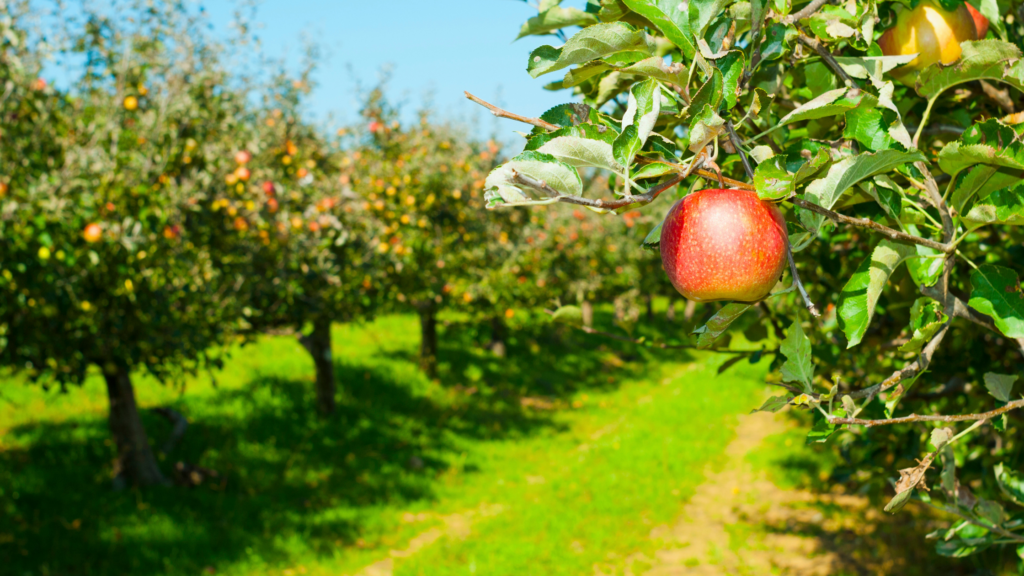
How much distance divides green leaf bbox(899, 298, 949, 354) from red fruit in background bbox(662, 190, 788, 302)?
12.3 inches

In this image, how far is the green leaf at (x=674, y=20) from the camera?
121 cm

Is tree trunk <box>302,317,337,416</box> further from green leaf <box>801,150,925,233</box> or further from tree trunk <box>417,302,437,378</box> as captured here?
green leaf <box>801,150,925,233</box>

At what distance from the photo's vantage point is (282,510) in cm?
766

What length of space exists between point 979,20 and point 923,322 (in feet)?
2.69

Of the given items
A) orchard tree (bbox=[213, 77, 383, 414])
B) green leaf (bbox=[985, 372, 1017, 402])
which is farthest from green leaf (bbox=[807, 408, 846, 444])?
orchard tree (bbox=[213, 77, 383, 414])

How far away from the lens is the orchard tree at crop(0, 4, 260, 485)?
4.89 m

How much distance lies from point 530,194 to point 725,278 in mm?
450

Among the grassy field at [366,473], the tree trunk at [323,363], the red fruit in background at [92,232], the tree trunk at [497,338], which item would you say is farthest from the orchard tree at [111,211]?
the tree trunk at [497,338]

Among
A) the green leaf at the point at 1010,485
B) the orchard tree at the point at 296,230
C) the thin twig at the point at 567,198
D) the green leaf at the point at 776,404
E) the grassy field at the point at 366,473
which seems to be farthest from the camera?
the orchard tree at the point at 296,230

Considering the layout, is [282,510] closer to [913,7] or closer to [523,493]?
[523,493]

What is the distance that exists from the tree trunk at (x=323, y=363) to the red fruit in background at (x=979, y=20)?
Answer: 358 inches

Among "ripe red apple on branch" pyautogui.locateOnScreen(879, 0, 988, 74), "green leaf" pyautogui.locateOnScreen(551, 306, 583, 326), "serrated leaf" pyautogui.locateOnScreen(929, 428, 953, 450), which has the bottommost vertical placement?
"serrated leaf" pyautogui.locateOnScreen(929, 428, 953, 450)

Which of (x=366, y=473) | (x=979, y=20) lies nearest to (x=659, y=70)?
(x=979, y=20)

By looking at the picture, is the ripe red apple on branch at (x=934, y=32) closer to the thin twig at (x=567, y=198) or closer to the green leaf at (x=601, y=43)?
the green leaf at (x=601, y=43)
